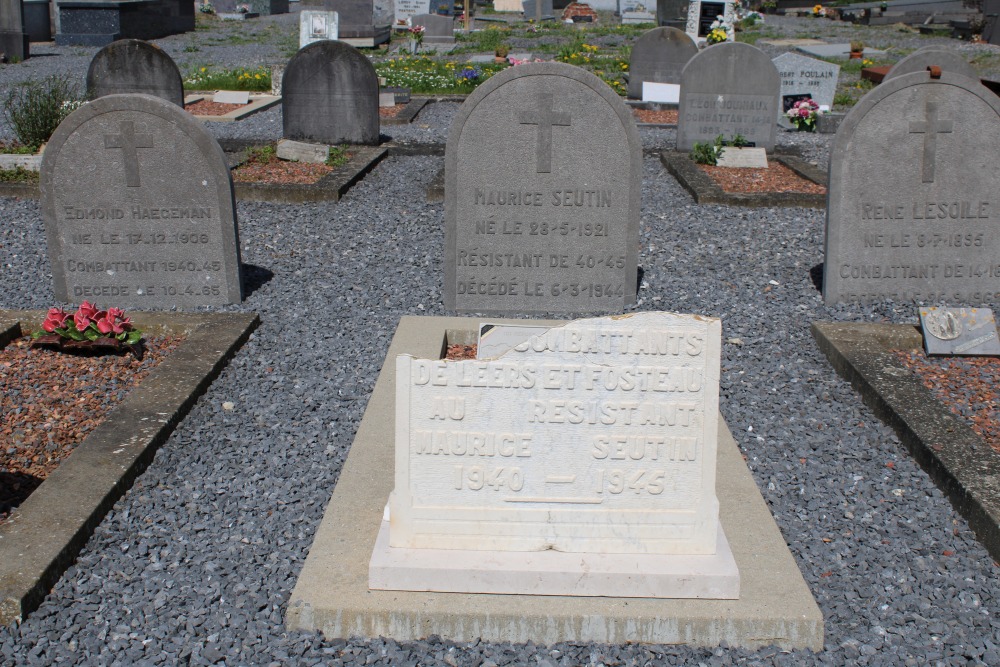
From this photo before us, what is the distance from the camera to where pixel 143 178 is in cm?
590

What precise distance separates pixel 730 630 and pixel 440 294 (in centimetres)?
371

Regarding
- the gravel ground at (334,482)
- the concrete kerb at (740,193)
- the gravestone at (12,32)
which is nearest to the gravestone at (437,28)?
the gravestone at (12,32)

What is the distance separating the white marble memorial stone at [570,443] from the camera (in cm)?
299

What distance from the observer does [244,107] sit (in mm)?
15188

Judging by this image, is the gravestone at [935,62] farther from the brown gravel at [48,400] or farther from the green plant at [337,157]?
the brown gravel at [48,400]

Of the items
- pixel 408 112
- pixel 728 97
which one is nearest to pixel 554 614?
pixel 728 97

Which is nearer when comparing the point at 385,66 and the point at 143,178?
the point at 143,178

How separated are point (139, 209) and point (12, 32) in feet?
55.9

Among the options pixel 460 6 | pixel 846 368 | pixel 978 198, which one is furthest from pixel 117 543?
pixel 460 6

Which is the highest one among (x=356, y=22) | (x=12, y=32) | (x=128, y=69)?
(x=356, y=22)

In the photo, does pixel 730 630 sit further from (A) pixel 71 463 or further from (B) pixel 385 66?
(B) pixel 385 66

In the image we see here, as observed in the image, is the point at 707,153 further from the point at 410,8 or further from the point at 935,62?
the point at 410,8

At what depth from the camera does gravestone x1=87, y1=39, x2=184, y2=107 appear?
1278 cm

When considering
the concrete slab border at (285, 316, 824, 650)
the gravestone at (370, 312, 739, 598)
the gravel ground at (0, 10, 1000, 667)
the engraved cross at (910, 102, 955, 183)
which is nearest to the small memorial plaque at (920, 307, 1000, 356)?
the gravel ground at (0, 10, 1000, 667)
